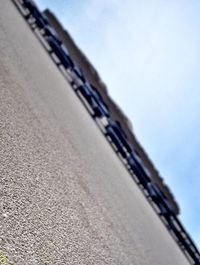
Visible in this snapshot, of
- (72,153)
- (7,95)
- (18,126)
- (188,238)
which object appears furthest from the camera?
(188,238)

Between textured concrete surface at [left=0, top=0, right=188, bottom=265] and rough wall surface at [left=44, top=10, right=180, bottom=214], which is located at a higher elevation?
rough wall surface at [left=44, top=10, right=180, bottom=214]

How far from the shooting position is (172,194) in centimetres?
1173

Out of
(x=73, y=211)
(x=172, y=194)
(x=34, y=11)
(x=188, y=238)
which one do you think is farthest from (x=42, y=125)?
(x=172, y=194)

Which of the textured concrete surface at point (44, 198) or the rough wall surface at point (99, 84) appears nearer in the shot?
the textured concrete surface at point (44, 198)

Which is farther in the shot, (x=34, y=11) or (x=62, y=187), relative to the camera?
(x=34, y=11)

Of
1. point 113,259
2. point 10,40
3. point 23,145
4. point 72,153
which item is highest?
point 10,40

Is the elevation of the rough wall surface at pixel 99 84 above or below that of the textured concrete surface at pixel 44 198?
above

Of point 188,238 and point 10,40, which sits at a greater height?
point 10,40

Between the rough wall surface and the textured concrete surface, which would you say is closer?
the textured concrete surface

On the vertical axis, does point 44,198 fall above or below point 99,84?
below

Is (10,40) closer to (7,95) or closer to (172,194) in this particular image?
(7,95)

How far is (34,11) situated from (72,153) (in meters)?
5.15

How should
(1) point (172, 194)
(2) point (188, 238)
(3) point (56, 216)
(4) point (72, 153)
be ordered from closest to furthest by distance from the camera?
1. (3) point (56, 216)
2. (4) point (72, 153)
3. (2) point (188, 238)
4. (1) point (172, 194)

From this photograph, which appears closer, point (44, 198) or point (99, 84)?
point (44, 198)
